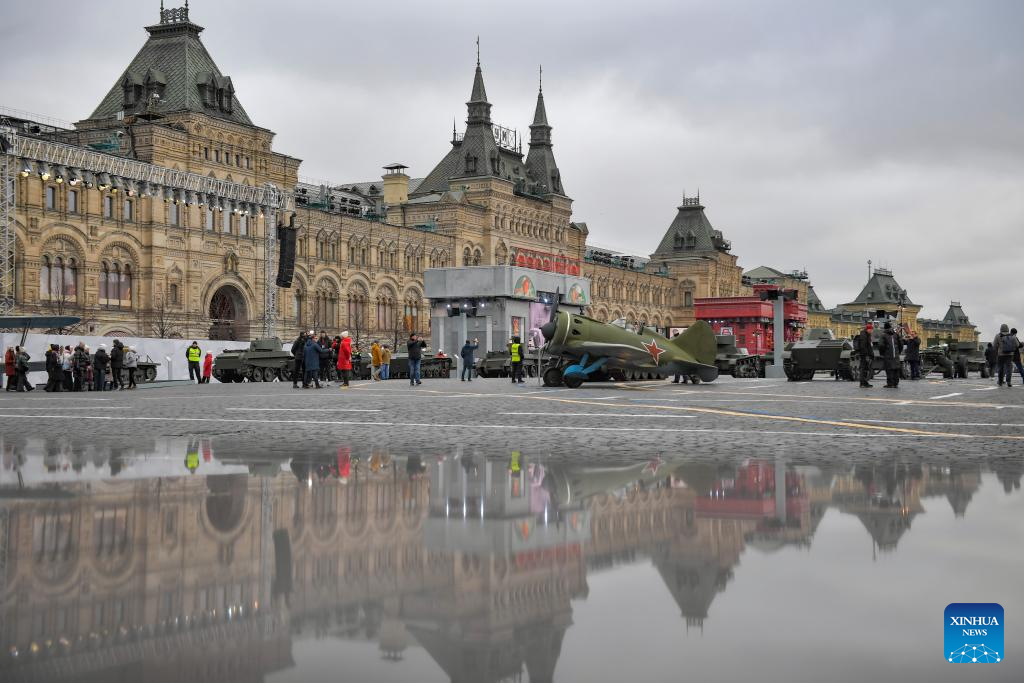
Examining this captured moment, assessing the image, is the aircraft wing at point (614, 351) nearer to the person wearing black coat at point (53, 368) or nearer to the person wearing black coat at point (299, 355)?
the person wearing black coat at point (299, 355)

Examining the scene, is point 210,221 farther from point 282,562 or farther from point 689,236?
point 689,236

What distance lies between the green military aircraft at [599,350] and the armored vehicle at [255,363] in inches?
795

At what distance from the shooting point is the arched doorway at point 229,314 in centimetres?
6712

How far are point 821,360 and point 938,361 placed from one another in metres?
12.2

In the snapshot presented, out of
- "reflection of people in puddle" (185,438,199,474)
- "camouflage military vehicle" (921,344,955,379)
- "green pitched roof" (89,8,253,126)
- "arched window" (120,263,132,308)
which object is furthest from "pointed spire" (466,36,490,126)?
"reflection of people in puddle" (185,438,199,474)

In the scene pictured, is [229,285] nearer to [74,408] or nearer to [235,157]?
[235,157]

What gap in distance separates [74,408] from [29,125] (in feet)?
151

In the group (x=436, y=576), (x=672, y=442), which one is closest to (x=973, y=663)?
(x=436, y=576)

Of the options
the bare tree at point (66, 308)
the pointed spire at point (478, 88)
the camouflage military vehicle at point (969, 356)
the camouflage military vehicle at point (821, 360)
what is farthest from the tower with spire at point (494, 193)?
the camouflage military vehicle at point (821, 360)

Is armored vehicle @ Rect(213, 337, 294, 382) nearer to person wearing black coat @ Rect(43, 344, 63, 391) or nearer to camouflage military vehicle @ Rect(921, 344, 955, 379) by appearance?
person wearing black coat @ Rect(43, 344, 63, 391)

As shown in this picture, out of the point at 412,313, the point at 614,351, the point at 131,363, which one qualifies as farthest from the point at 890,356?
the point at 412,313

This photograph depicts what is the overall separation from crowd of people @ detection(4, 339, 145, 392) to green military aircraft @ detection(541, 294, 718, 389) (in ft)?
49.3

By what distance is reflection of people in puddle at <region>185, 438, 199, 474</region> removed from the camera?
9094 millimetres

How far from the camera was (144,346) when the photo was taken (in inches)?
1769
